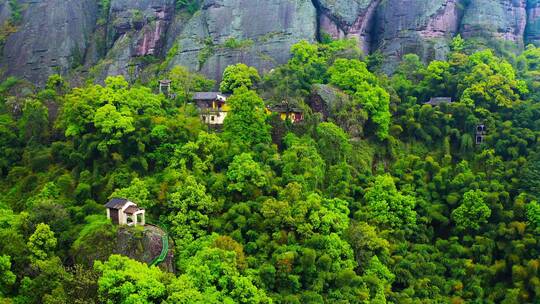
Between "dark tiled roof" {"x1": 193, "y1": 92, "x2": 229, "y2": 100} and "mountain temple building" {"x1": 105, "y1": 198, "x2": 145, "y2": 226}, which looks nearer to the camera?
"mountain temple building" {"x1": 105, "y1": 198, "x2": 145, "y2": 226}

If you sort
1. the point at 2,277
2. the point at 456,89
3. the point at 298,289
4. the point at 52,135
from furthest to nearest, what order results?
1. the point at 456,89
2. the point at 52,135
3. the point at 298,289
4. the point at 2,277

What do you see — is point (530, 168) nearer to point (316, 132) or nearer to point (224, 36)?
point (316, 132)

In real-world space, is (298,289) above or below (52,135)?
below

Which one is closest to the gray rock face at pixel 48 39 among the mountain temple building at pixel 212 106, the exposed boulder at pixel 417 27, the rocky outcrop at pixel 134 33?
the rocky outcrop at pixel 134 33

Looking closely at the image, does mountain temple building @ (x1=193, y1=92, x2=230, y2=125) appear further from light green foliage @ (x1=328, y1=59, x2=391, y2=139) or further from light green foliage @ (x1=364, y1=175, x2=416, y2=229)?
light green foliage @ (x1=364, y1=175, x2=416, y2=229)

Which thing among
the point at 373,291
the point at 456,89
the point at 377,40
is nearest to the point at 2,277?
the point at 373,291

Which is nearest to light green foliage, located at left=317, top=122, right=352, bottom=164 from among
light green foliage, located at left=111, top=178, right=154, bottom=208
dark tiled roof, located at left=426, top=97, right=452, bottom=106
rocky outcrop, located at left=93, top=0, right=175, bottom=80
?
dark tiled roof, located at left=426, top=97, right=452, bottom=106
